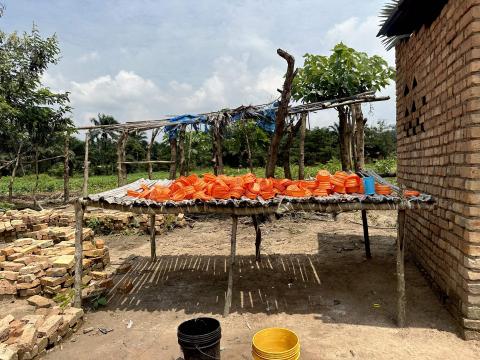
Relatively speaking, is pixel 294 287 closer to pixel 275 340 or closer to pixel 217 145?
pixel 275 340

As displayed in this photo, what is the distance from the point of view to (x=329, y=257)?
27.4ft

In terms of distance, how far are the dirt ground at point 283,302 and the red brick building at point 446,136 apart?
63 cm

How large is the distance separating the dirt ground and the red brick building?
0.63 metres

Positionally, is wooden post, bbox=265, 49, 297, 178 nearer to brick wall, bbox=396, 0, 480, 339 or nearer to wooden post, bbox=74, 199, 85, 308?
brick wall, bbox=396, 0, 480, 339

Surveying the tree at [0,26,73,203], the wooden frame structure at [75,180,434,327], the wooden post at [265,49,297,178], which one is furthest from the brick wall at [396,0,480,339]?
the tree at [0,26,73,203]

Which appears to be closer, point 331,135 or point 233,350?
point 233,350

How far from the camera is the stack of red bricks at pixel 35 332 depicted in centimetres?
420

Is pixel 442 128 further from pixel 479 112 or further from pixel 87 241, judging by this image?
pixel 87 241

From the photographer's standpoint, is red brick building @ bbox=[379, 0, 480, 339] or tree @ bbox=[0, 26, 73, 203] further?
tree @ bbox=[0, 26, 73, 203]

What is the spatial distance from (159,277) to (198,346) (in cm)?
385

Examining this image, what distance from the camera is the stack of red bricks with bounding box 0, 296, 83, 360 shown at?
4.20 m

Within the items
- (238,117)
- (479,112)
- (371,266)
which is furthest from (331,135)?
(479,112)

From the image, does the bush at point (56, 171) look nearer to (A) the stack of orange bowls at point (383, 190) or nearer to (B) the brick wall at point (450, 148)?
(B) the brick wall at point (450, 148)

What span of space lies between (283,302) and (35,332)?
3676 millimetres
